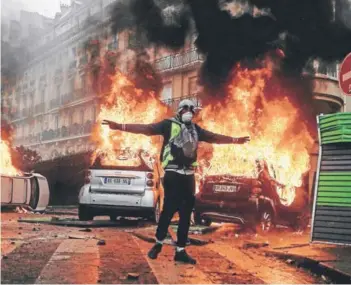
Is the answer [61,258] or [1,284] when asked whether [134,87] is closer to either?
[61,258]

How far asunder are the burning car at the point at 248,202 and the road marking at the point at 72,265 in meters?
3.75

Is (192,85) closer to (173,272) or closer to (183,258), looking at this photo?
(183,258)

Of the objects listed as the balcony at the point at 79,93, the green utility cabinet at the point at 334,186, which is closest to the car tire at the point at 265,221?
the green utility cabinet at the point at 334,186

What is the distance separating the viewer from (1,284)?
4.82 meters

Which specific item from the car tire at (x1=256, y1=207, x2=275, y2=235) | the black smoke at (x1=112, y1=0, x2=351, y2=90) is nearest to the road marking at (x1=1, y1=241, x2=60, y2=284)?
the car tire at (x1=256, y1=207, x2=275, y2=235)

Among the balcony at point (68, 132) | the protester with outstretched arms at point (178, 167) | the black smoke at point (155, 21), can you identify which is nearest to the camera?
the protester with outstretched arms at point (178, 167)

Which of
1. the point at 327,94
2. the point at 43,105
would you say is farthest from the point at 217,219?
the point at 43,105

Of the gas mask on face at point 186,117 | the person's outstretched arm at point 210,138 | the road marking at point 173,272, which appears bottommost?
the road marking at point 173,272

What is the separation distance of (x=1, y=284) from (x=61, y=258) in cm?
164

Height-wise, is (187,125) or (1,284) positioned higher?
(187,125)

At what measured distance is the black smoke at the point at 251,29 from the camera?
15.8 m

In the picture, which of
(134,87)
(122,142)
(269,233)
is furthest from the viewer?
(134,87)

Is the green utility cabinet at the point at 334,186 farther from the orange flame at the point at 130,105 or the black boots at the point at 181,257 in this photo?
the orange flame at the point at 130,105

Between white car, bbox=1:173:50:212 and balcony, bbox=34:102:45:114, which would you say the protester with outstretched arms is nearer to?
white car, bbox=1:173:50:212
